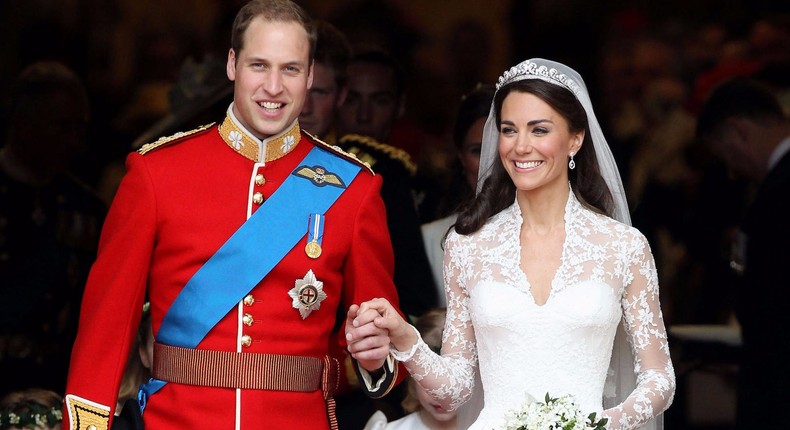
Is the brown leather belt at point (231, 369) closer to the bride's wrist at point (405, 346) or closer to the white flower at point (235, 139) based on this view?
the bride's wrist at point (405, 346)

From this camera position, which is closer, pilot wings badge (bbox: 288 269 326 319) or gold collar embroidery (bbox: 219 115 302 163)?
pilot wings badge (bbox: 288 269 326 319)

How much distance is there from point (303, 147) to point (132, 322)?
66 centimetres

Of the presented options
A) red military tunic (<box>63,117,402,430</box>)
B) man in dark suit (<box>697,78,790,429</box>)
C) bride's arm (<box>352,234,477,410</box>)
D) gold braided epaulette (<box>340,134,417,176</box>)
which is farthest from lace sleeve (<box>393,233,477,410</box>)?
man in dark suit (<box>697,78,790,429</box>)

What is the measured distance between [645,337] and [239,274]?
1.04m

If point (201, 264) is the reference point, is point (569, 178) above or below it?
above

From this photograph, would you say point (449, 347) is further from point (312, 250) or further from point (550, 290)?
point (312, 250)

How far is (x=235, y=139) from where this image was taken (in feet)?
13.2

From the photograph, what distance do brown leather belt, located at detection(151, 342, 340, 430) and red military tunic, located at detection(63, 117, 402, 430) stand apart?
17 mm

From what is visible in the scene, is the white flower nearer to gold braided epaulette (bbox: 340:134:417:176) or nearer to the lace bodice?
the lace bodice

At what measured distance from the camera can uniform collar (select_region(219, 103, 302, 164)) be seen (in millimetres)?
4023

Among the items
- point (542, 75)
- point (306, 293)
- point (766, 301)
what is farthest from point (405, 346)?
point (766, 301)

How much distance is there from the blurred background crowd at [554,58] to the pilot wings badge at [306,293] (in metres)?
3.17

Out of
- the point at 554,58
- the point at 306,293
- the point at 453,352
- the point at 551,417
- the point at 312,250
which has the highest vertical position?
the point at 554,58

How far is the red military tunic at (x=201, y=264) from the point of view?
3838mm
